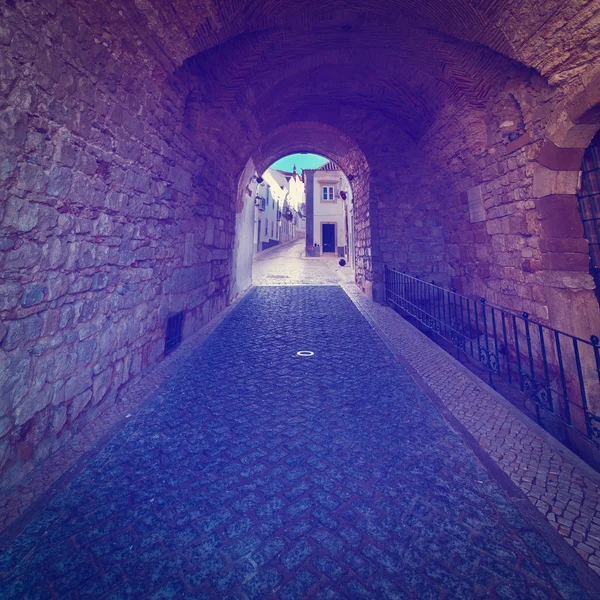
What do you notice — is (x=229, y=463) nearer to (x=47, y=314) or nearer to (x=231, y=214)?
(x=47, y=314)

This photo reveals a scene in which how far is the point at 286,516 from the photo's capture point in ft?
5.51

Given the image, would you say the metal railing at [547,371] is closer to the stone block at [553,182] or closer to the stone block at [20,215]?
the stone block at [553,182]

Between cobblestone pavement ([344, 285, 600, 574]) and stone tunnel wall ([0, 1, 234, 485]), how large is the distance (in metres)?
3.54

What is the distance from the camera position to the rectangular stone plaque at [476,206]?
19.0ft

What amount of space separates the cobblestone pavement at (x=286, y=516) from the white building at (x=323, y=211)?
2358 centimetres

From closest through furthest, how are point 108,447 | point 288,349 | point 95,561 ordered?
point 95,561 → point 108,447 → point 288,349

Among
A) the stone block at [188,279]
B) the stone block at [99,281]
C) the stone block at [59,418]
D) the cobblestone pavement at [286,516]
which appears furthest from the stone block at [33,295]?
the stone block at [188,279]

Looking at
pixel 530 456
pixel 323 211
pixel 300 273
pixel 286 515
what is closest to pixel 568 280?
pixel 530 456

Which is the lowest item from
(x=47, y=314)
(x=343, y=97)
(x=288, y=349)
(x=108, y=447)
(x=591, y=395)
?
(x=591, y=395)

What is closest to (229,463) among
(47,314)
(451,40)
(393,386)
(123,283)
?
(47,314)

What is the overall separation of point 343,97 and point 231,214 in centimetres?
418

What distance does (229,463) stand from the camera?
2.10m

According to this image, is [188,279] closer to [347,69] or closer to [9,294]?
[9,294]

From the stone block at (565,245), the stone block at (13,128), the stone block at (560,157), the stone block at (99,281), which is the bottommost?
the stone block at (99,281)
